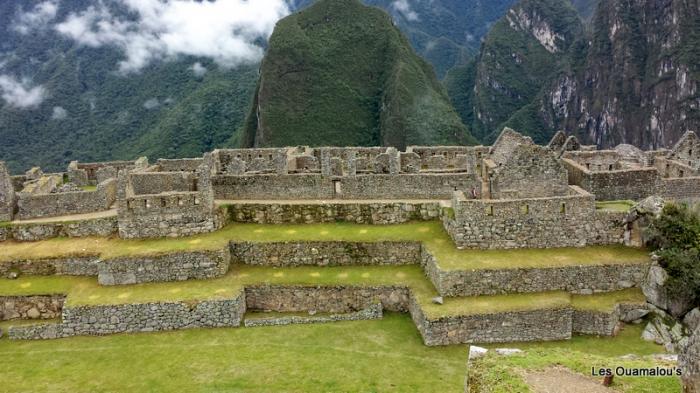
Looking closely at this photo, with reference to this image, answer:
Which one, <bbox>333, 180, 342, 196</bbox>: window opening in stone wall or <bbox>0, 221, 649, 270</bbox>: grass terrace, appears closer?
<bbox>0, 221, 649, 270</bbox>: grass terrace

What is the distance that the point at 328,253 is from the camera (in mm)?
20406

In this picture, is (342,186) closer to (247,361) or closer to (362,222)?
(362,222)

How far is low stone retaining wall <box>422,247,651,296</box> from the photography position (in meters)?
17.8

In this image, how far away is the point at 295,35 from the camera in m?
143

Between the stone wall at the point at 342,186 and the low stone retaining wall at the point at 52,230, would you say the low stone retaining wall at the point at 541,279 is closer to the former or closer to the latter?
the stone wall at the point at 342,186

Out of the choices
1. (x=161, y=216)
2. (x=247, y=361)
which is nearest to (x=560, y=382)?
(x=247, y=361)

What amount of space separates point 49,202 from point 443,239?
48.2ft

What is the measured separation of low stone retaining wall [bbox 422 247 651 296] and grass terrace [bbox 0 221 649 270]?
0.19 metres

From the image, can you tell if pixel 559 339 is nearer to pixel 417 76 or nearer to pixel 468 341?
pixel 468 341

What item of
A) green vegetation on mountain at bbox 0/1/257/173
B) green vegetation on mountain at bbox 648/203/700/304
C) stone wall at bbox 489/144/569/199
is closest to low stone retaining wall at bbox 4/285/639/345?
green vegetation on mountain at bbox 648/203/700/304

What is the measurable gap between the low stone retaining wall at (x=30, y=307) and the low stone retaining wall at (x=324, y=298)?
5.97 metres

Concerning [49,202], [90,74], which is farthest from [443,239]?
[90,74]

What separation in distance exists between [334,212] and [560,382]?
518 inches

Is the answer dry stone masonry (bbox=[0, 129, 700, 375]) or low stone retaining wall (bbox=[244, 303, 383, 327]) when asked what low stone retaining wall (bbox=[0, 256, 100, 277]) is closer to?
dry stone masonry (bbox=[0, 129, 700, 375])
